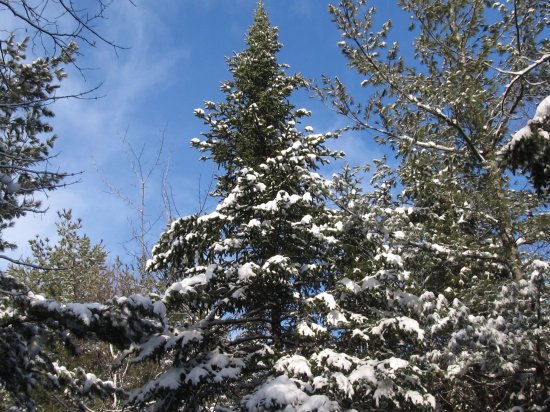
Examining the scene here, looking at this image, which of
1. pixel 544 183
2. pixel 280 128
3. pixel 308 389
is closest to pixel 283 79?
pixel 280 128

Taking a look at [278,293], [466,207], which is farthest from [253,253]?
[466,207]

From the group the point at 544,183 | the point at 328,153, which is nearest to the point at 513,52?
the point at 328,153

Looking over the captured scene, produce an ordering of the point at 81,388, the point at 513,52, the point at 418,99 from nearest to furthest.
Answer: the point at 81,388 < the point at 513,52 < the point at 418,99

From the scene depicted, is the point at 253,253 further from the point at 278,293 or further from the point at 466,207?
the point at 466,207

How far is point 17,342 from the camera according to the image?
6102 millimetres

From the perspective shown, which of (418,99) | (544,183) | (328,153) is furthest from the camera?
(328,153)

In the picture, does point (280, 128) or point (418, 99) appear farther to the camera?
point (280, 128)

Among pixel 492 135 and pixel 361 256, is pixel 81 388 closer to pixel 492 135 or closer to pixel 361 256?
pixel 361 256

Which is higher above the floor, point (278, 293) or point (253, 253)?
point (253, 253)

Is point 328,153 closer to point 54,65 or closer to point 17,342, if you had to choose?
point 54,65

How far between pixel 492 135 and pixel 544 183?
5438 mm

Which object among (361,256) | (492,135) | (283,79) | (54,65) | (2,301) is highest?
(283,79)

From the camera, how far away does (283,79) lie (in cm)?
1200

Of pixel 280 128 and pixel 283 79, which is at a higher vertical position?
pixel 283 79
